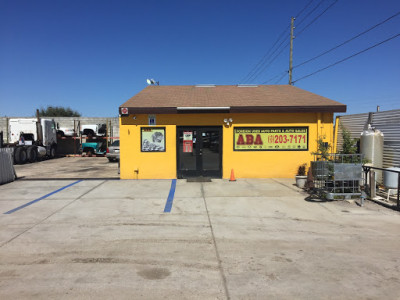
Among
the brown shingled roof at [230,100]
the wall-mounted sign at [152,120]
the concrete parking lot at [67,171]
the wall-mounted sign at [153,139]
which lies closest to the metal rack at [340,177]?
the brown shingled roof at [230,100]

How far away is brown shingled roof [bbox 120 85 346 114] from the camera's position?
10492 millimetres

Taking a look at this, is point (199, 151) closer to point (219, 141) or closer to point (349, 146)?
point (219, 141)

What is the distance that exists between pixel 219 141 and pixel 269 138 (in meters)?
2.21

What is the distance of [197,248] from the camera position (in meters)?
4.46

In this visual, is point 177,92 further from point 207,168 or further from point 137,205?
point 137,205

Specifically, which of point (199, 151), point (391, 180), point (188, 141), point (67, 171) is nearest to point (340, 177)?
point (391, 180)

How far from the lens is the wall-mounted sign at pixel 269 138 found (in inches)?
432

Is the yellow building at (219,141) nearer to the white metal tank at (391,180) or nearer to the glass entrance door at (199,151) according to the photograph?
the glass entrance door at (199,151)

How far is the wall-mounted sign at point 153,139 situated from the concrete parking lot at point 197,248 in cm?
327

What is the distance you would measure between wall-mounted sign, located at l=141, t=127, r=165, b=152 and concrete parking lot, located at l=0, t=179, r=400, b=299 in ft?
10.7

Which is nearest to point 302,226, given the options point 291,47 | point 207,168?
point 207,168

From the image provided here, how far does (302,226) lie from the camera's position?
559cm

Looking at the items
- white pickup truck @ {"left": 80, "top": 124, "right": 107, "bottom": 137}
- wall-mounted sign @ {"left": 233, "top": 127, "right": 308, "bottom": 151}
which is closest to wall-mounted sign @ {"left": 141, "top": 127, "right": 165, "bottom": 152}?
wall-mounted sign @ {"left": 233, "top": 127, "right": 308, "bottom": 151}

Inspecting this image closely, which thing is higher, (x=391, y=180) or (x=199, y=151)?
(x=199, y=151)
